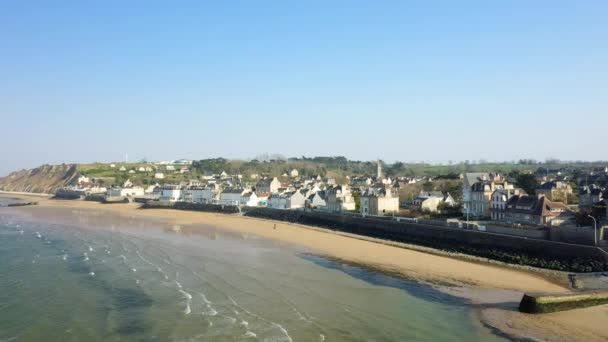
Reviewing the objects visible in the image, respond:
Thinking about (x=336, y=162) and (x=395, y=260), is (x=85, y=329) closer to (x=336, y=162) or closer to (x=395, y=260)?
(x=395, y=260)

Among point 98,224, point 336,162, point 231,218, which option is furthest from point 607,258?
point 336,162

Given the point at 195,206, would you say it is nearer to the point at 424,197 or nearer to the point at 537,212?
the point at 424,197

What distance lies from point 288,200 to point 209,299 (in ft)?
124

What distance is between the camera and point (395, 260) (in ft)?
88.8

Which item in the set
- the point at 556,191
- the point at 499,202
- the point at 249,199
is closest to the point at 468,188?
the point at 499,202

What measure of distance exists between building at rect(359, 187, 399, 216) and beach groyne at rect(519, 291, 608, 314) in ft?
86.5

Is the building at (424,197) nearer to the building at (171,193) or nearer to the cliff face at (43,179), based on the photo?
the building at (171,193)

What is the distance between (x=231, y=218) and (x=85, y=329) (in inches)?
1491

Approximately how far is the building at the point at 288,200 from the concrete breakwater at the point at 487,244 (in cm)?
1399

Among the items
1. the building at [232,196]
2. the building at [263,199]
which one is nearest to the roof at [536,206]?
the building at [263,199]

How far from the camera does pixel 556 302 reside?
17.0 meters

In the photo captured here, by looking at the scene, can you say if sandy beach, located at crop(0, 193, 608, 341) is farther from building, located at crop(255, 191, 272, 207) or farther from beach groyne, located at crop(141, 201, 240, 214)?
building, located at crop(255, 191, 272, 207)

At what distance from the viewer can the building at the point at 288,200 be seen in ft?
185

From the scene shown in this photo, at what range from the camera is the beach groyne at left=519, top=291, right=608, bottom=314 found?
16906 millimetres
